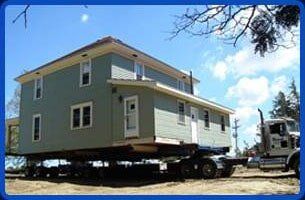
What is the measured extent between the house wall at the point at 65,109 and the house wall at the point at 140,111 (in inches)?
13.6

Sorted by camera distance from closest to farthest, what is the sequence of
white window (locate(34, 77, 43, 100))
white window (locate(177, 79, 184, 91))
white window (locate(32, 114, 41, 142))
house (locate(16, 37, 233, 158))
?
house (locate(16, 37, 233, 158)), white window (locate(32, 114, 41, 142)), white window (locate(34, 77, 43, 100)), white window (locate(177, 79, 184, 91))

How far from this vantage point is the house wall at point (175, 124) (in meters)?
19.8

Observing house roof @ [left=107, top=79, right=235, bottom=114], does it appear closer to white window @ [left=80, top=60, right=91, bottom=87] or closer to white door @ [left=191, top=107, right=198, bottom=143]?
white door @ [left=191, top=107, right=198, bottom=143]

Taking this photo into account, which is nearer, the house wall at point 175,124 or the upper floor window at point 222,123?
the house wall at point 175,124

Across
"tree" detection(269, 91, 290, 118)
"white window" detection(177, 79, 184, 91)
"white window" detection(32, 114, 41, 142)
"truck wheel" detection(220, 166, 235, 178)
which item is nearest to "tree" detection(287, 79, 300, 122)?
"tree" detection(269, 91, 290, 118)

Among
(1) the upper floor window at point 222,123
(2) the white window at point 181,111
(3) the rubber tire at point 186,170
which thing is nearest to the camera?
(3) the rubber tire at point 186,170

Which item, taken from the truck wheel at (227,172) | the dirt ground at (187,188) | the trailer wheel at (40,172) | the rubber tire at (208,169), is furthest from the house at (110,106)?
the dirt ground at (187,188)

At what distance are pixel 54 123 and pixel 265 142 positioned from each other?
10869 mm

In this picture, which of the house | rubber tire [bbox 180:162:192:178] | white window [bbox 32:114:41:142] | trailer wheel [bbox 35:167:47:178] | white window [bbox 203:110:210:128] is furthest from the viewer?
white window [bbox 32:114:41:142]

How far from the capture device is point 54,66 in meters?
24.5

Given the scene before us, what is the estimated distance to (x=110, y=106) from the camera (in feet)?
69.4

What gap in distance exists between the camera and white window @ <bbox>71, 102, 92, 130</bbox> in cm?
2206

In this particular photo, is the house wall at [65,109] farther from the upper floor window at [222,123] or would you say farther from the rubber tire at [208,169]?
the upper floor window at [222,123]
